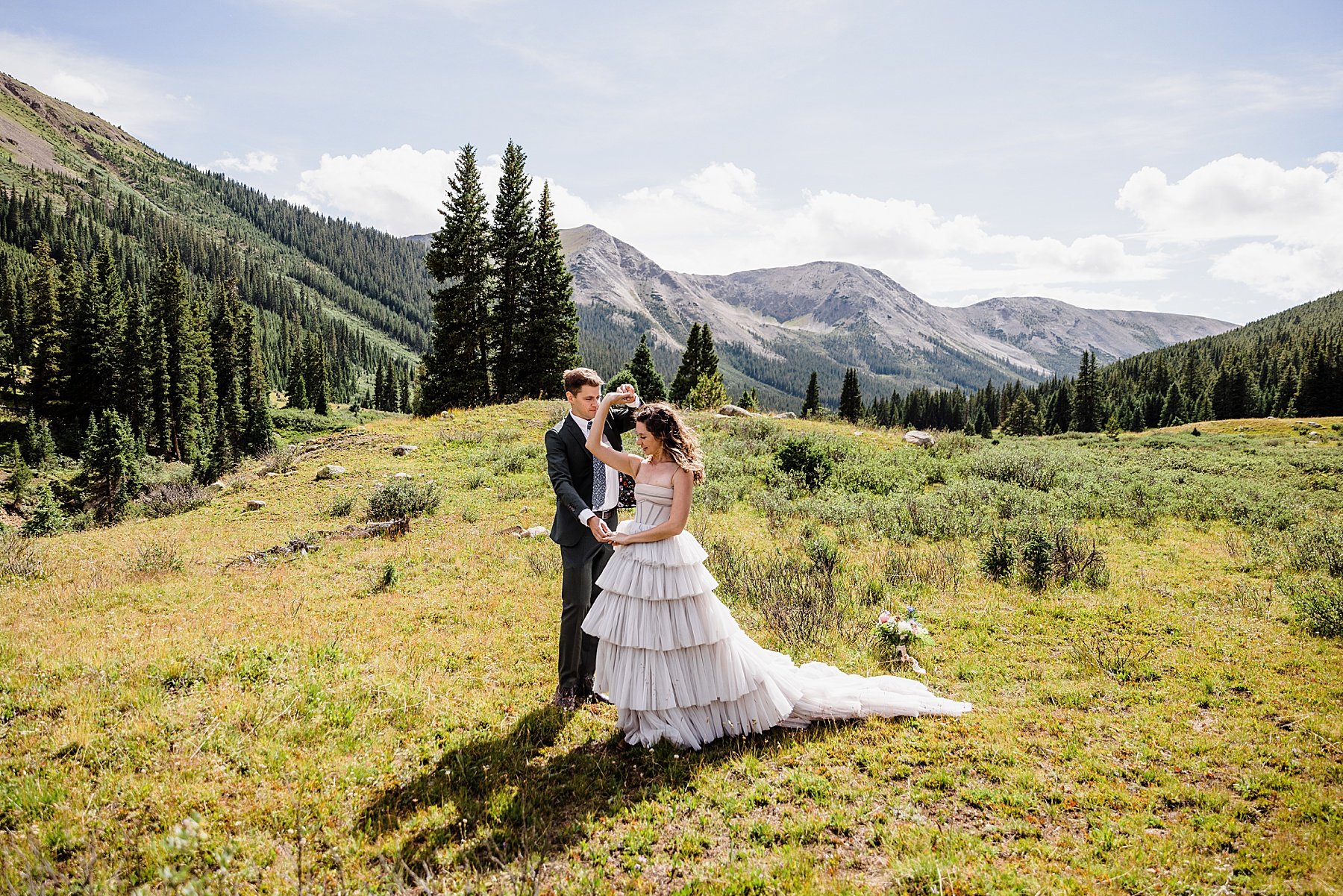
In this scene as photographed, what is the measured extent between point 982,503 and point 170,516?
71.5 ft

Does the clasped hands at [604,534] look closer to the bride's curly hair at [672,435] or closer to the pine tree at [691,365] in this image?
the bride's curly hair at [672,435]

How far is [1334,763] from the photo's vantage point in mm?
4992

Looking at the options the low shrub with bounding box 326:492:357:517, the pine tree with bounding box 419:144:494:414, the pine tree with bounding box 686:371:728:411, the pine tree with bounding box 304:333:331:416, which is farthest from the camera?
the pine tree with bounding box 304:333:331:416

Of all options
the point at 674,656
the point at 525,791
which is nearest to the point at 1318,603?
the point at 674,656

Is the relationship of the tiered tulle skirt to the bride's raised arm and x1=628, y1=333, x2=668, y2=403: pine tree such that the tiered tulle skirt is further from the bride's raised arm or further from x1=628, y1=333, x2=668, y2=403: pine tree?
x1=628, y1=333, x2=668, y2=403: pine tree

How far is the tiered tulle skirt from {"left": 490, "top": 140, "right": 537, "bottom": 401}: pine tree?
31001mm

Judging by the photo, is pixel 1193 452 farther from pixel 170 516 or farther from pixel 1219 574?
pixel 170 516

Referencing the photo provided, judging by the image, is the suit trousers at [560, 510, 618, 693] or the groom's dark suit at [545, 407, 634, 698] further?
the suit trousers at [560, 510, 618, 693]

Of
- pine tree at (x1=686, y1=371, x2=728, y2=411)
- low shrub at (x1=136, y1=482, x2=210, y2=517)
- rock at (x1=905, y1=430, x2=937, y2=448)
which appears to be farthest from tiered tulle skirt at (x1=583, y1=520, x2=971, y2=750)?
pine tree at (x1=686, y1=371, x2=728, y2=411)

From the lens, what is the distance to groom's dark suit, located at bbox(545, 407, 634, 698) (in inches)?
228

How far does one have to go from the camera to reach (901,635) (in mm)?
7461

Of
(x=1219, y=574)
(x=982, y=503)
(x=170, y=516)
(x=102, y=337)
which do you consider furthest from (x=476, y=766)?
(x=102, y=337)

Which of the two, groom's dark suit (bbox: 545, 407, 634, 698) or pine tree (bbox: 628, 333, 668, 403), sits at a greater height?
pine tree (bbox: 628, 333, 668, 403)

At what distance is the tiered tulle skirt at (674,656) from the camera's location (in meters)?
5.25
